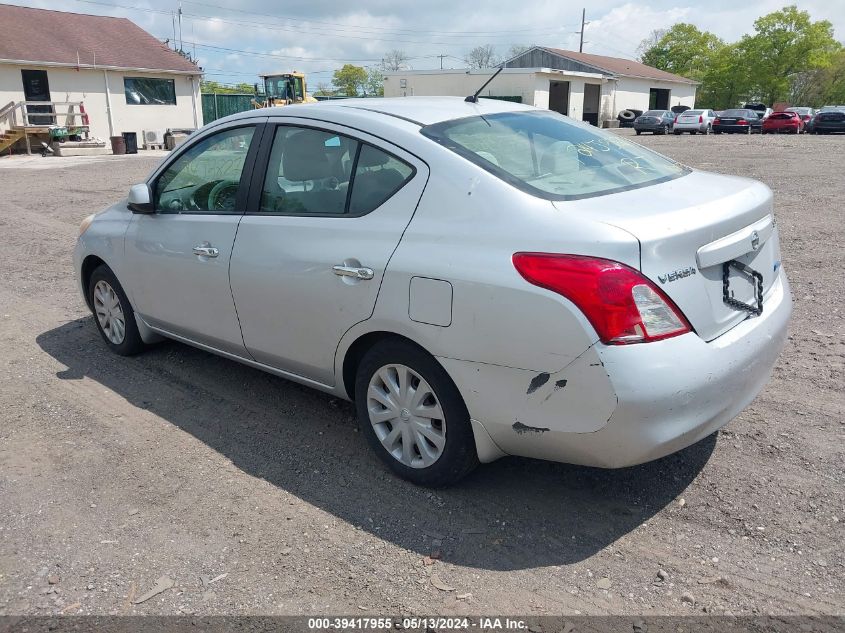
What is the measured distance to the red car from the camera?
127ft

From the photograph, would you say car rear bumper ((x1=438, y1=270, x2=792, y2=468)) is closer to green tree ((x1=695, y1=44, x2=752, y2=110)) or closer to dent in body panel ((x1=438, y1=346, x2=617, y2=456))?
dent in body panel ((x1=438, y1=346, x2=617, y2=456))

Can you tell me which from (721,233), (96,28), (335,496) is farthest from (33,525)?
(96,28)

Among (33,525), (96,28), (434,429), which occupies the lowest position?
(33,525)

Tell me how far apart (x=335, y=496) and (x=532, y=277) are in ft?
4.90

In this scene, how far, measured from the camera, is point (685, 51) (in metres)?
83.8

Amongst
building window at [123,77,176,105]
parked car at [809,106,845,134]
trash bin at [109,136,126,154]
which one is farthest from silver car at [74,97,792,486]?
parked car at [809,106,845,134]

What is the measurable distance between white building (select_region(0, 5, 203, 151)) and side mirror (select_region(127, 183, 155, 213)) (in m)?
27.3

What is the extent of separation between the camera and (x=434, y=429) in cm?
323

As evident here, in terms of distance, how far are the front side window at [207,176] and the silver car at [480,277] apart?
0.02 metres

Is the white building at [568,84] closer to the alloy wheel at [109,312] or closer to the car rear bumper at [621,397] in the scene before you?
the alloy wheel at [109,312]

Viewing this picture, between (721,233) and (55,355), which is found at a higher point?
(721,233)

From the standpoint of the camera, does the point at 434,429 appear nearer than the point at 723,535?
No

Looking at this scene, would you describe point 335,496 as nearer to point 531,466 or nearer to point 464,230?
point 531,466

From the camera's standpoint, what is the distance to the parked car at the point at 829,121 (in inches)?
1431
